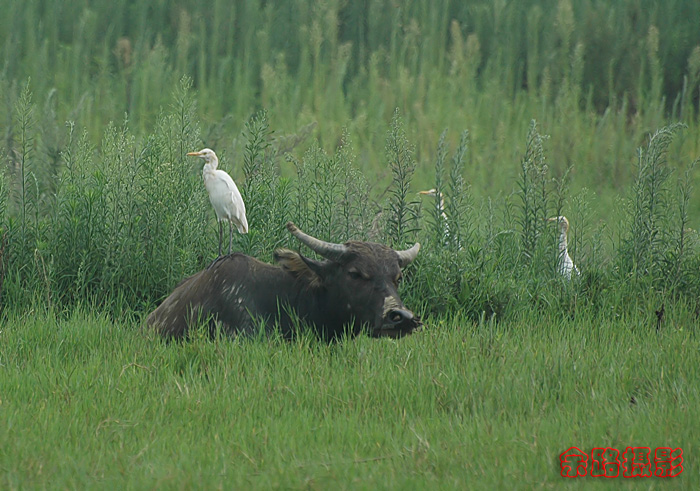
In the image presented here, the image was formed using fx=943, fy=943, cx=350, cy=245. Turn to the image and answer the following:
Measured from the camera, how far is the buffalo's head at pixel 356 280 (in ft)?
19.4

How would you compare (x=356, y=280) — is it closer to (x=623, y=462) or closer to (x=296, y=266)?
(x=296, y=266)

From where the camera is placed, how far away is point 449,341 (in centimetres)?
635

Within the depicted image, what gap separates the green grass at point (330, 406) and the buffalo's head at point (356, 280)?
234mm

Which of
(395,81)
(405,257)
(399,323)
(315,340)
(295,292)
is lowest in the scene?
(395,81)

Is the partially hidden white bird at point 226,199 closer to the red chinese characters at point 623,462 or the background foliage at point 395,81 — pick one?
the background foliage at point 395,81

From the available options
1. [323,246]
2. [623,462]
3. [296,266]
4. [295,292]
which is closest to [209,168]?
[296,266]

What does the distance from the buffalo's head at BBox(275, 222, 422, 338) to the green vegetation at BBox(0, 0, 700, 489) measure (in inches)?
9.3

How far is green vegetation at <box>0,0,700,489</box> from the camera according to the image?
14.5ft

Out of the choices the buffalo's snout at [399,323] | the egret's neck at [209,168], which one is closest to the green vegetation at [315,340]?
the buffalo's snout at [399,323]

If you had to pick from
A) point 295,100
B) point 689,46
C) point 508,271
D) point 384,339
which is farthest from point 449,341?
point 689,46

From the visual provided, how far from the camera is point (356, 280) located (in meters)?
6.15

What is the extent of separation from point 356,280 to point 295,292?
56 cm

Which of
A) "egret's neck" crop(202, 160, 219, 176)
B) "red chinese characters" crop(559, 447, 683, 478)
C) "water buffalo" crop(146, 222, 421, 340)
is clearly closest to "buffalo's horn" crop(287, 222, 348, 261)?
"water buffalo" crop(146, 222, 421, 340)

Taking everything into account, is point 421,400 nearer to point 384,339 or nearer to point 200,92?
point 384,339
